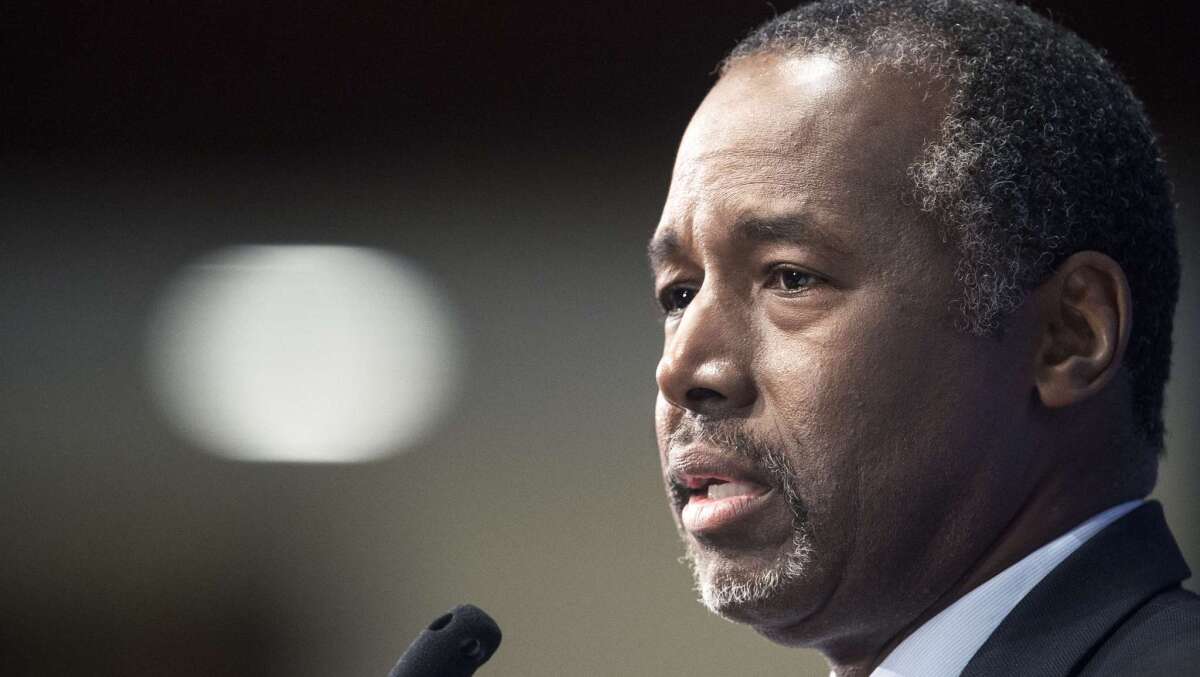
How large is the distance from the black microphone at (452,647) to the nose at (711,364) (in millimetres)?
321

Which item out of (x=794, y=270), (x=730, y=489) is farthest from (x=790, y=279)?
(x=730, y=489)

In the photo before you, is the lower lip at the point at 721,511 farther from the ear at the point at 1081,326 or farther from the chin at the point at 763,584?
the ear at the point at 1081,326

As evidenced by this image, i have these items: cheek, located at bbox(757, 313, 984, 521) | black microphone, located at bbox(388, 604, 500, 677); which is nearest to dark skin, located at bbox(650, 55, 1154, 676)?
cheek, located at bbox(757, 313, 984, 521)

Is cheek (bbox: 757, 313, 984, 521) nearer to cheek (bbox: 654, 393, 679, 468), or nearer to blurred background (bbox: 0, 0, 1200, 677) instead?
cheek (bbox: 654, 393, 679, 468)

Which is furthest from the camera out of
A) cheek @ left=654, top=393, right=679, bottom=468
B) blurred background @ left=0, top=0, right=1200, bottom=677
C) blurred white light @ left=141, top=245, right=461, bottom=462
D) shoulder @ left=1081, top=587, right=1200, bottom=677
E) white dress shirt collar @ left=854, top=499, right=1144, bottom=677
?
blurred white light @ left=141, top=245, right=461, bottom=462

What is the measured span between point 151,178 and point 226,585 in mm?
1200

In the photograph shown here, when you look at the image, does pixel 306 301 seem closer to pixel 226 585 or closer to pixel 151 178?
pixel 151 178

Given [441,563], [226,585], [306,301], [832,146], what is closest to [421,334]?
[306,301]

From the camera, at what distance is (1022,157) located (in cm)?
136

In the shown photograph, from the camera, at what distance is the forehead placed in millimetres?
1339

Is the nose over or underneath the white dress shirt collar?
over

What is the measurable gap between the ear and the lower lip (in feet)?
1.03

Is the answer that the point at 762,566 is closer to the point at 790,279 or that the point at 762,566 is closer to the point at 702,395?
the point at 702,395

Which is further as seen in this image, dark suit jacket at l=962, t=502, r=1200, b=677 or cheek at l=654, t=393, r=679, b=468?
cheek at l=654, t=393, r=679, b=468
